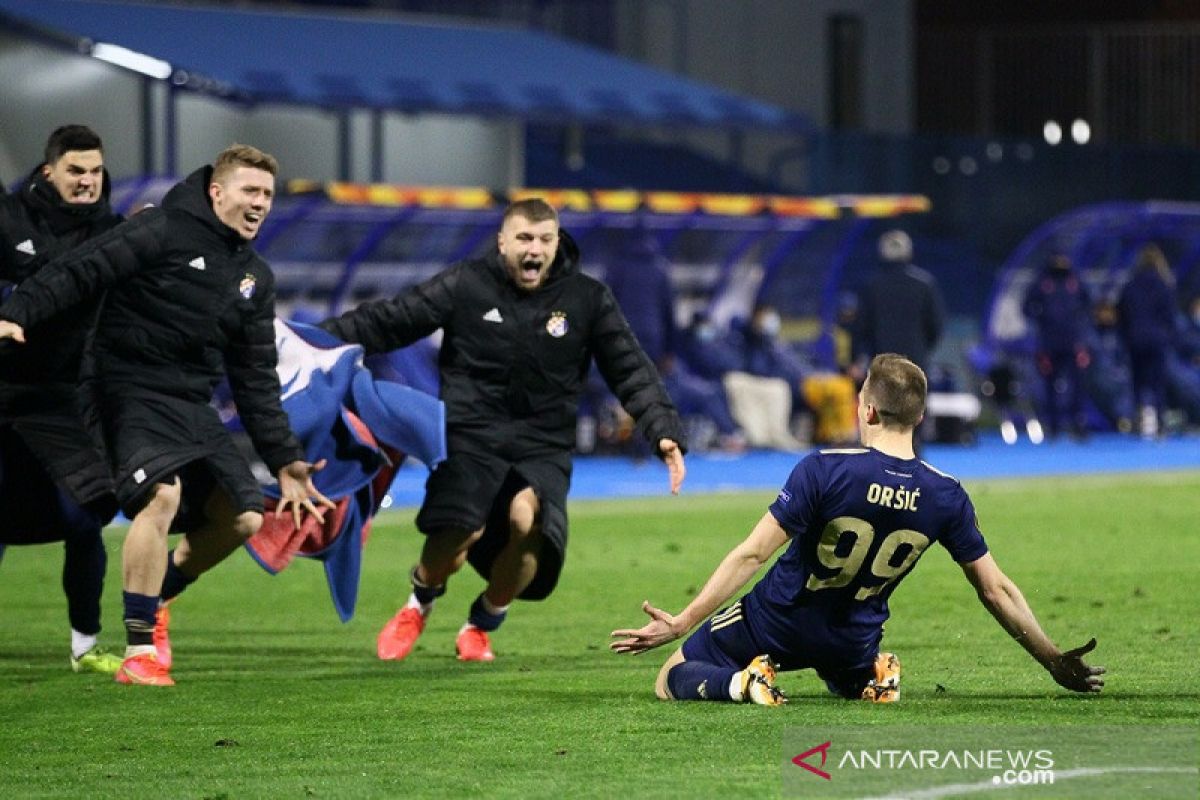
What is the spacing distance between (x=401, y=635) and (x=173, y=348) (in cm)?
165

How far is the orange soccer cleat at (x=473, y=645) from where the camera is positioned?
411 inches

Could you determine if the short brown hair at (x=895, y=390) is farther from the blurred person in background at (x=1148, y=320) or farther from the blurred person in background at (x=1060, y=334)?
the blurred person in background at (x=1148, y=320)

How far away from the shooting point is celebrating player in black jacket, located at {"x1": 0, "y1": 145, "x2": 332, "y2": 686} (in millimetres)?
9594

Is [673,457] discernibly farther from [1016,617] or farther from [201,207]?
[1016,617]

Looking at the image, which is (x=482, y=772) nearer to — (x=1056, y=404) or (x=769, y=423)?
(x=769, y=423)

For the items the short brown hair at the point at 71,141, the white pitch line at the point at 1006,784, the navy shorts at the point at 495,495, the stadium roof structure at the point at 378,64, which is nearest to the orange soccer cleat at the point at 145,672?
the navy shorts at the point at 495,495

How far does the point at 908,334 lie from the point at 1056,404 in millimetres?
5648

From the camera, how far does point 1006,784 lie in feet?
21.7

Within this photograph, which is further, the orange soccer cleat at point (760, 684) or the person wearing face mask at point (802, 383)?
the person wearing face mask at point (802, 383)

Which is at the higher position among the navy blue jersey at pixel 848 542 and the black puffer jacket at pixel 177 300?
the black puffer jacket at pixel 177 300

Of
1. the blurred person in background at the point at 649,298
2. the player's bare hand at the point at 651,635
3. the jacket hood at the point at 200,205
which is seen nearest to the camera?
the player's bare hand at the point at 651,635

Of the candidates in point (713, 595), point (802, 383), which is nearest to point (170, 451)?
point (713, 595)

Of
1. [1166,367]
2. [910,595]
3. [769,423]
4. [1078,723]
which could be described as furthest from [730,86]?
[1078,723]

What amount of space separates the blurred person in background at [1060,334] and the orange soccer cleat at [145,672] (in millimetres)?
18248
